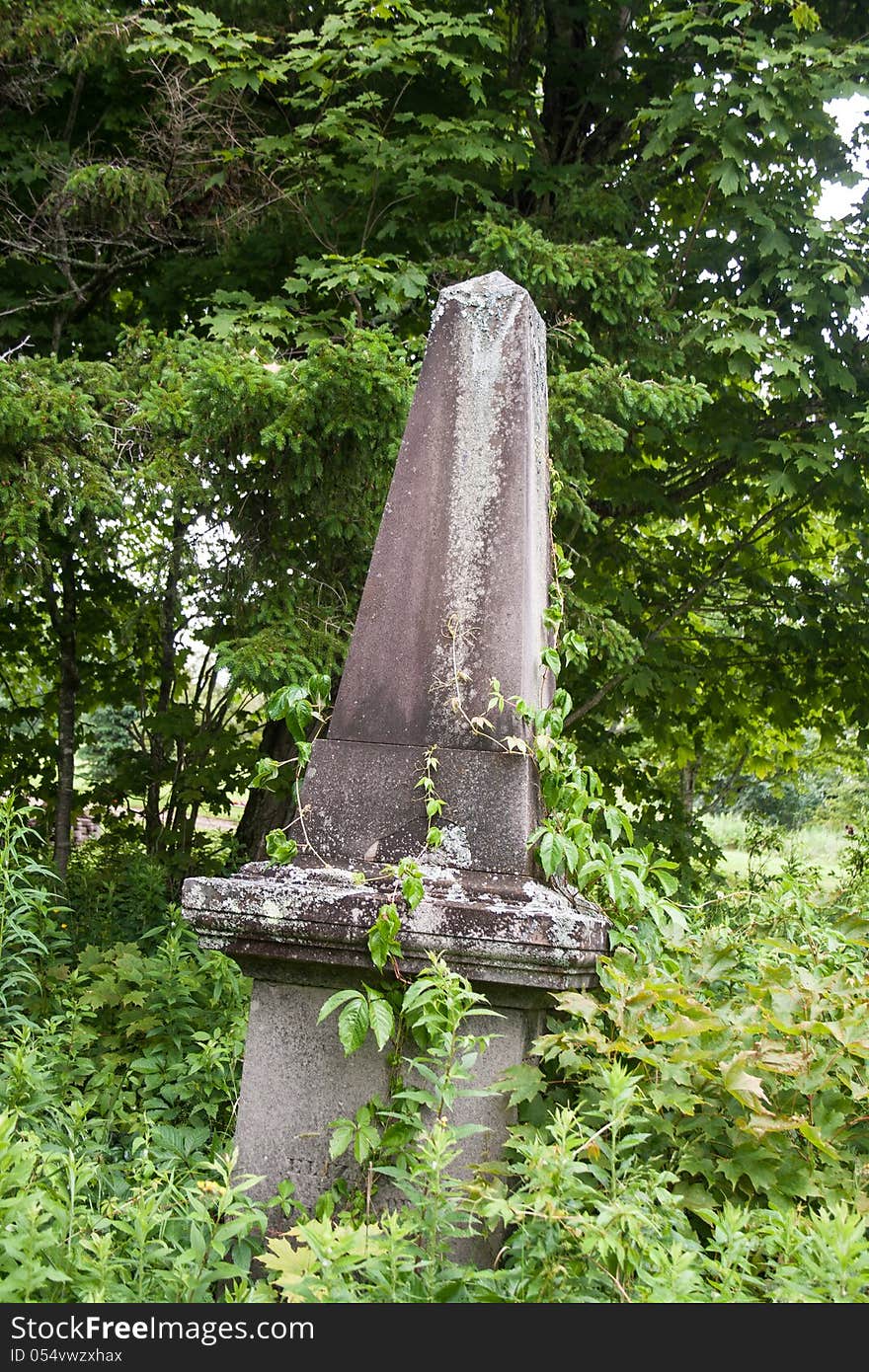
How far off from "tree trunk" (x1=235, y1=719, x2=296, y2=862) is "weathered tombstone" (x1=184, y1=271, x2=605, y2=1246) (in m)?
4.01

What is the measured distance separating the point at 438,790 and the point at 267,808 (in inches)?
184

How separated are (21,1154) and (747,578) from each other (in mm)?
7090

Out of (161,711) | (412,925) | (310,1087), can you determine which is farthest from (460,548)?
(161,711)

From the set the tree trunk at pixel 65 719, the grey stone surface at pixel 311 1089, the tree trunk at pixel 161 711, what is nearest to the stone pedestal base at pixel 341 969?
the grey stone surface at pixel 311 1089

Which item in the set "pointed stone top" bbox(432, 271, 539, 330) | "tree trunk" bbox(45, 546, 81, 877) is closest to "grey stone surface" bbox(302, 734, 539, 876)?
"pointed stone top" bbox(432, 271, 539, 330)

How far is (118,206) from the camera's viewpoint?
6.34 meters

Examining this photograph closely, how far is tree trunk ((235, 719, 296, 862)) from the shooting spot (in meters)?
7.05

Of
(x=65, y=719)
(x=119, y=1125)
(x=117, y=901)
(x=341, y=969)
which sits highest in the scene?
(x=65, y=719)

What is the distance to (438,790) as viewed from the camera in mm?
2820

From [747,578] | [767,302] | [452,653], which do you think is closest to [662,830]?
[747,578]

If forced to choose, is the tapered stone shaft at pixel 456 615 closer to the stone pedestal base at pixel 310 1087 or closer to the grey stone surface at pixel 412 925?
the grey stone surface at pixel 412 925

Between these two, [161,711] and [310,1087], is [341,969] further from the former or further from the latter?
[161,711]

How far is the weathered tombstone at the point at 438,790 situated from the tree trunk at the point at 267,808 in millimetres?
4007

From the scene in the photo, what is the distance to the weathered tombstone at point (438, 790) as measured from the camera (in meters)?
2.52
